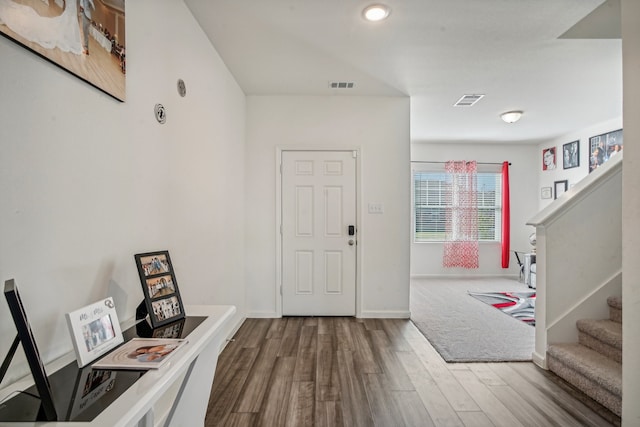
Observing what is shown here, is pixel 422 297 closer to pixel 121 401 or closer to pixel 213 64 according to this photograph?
pixel 213 64

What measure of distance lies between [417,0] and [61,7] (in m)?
1.83

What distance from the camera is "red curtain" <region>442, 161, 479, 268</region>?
576 centimetres

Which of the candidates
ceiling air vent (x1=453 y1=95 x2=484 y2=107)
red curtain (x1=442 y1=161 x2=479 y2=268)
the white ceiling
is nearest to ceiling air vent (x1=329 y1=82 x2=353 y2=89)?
the white ceiling

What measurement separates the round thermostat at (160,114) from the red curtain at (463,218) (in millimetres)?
5293

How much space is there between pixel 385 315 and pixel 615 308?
193 cm

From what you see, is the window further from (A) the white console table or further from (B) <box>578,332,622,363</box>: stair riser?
(A) the white console table

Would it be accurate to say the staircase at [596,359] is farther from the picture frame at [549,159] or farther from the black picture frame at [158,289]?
the picture frame at [549,159]

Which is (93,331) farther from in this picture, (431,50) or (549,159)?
(549,159)

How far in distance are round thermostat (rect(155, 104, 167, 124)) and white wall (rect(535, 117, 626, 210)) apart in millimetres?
5702

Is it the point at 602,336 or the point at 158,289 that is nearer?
the point at 158,289

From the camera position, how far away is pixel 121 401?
0.69 metres

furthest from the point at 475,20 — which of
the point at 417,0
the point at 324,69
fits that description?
the point at 324,69

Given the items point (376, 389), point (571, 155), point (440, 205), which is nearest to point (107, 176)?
point (376, 389)

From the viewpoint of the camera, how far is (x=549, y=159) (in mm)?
5574
